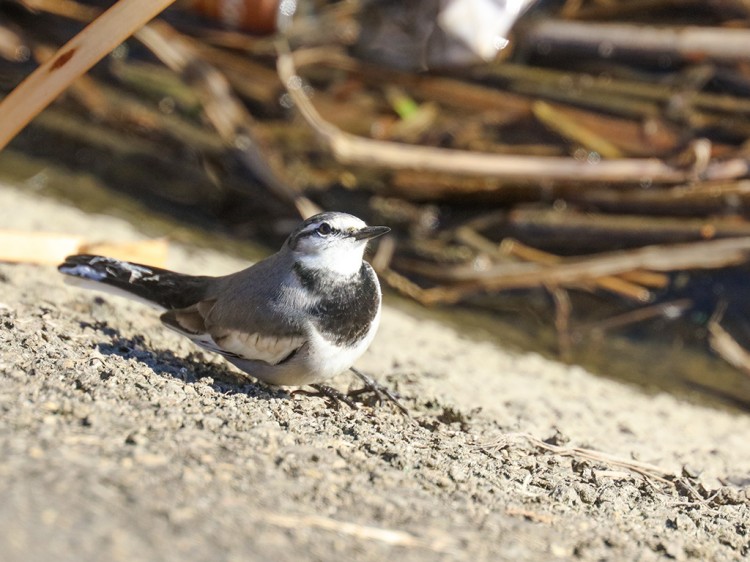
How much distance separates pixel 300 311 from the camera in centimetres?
445

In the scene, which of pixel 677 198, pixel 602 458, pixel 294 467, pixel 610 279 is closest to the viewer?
pixel 294 467

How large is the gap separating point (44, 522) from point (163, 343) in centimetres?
241

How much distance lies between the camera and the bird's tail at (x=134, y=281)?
503cm

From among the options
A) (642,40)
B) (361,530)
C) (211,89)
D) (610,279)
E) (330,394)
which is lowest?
(361,530)

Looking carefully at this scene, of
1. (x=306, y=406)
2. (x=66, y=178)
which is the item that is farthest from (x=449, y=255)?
(x=306, y=406)

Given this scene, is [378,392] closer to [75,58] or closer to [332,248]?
[332,248]

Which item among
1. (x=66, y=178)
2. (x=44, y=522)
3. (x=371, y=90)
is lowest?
(x=44, y=522)

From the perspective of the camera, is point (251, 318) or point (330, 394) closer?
point (251, 318)

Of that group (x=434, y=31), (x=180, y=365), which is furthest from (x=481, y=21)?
(x=180, y=365)

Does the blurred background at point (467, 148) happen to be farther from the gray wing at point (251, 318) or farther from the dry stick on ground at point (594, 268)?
the gray wing at point (251, 318)

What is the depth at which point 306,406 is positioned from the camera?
4.36m

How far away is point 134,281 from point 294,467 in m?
1.93

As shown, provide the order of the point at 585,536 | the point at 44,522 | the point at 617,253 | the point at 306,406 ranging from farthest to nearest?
the point at 617,253 < the point at 306,406 < the point at 585,536 < the point at 44,522

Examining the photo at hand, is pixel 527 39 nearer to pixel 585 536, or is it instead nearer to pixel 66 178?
pixel 66 178
